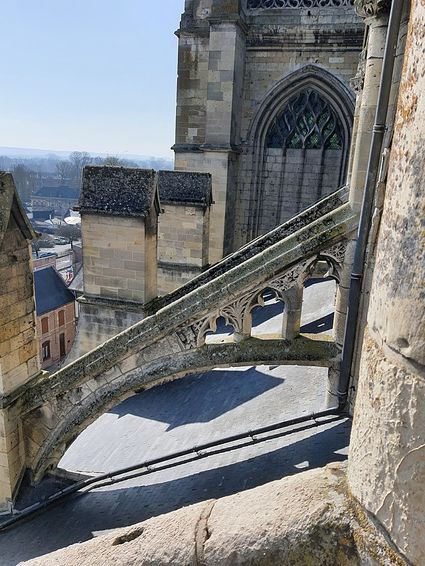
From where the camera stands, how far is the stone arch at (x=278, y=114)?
464 inches

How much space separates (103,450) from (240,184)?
9.00 meters

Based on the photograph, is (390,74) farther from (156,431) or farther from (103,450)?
(103,450)

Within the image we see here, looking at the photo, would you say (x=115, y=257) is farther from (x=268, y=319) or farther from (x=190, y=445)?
(x=190, y=445)

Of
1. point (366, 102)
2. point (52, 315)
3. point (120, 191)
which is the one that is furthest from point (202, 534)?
point (52, 315)

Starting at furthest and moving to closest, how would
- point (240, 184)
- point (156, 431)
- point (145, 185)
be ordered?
point (240, 184) < point (145, 185) < point (156, 431)

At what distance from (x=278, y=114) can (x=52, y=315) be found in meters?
19.6

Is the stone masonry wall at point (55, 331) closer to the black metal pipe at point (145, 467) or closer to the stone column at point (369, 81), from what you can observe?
the black metal pipe at point (145, 467)

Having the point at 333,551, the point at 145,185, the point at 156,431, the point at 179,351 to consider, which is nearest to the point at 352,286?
the point at 179,351

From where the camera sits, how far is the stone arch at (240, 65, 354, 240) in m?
11.8

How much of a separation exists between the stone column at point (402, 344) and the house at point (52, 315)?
2626 cm

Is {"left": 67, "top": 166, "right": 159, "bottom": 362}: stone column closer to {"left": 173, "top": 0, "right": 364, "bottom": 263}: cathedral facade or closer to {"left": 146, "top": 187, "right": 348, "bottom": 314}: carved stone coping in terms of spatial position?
{"left": 146, "top": 187, "right": 348, "bottom": 314}: carved stone coping

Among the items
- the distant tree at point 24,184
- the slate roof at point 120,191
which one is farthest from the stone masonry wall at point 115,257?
the distant tree at point 24,184

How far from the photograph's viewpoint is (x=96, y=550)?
180 cm

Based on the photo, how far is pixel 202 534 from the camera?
5.07ft
